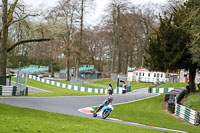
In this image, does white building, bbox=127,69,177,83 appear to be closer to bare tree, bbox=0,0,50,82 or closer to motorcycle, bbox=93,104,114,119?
bare tree, bbox=0,0,50,82

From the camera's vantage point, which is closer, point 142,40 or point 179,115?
point 179,115

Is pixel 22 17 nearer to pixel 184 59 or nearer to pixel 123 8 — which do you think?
pixel 184 59

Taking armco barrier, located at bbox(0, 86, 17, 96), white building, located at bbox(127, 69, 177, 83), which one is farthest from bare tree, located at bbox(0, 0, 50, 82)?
white building, located at bbox(127, 69, 177, 83)

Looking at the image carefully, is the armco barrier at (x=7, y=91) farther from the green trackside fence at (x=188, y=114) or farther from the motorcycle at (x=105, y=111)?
the green trackside fence at (x=188, y=114)

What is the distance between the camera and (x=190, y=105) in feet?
70.6

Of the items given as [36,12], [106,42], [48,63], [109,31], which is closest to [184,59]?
[36,12]

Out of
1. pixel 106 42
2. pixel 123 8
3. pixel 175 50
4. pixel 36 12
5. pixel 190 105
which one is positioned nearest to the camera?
pixel 190 105

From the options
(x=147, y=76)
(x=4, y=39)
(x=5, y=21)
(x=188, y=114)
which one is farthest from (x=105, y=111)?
(x=147, y=76)

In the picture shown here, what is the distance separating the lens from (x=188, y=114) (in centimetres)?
1973

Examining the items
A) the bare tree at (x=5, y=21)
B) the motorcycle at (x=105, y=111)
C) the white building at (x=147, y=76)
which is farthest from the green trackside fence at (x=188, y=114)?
the white building at (x=147, y=76)

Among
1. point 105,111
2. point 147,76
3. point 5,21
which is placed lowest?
point 105,111

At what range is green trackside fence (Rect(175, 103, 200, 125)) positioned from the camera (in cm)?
1845

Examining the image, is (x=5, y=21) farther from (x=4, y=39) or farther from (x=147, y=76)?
(x=147, y=76)

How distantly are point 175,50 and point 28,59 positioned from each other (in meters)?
65.2
